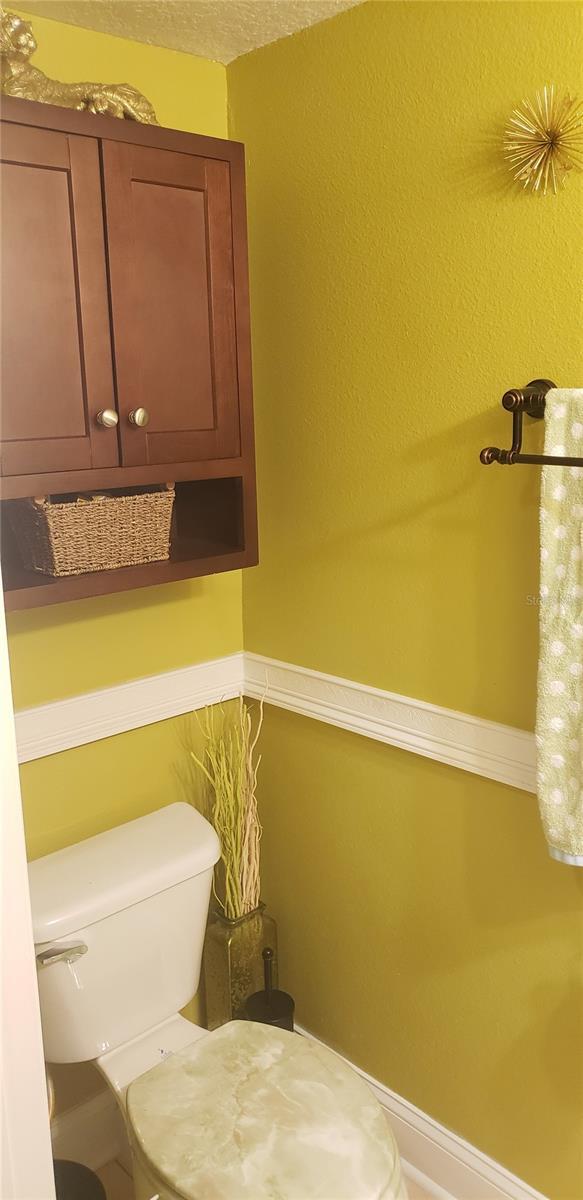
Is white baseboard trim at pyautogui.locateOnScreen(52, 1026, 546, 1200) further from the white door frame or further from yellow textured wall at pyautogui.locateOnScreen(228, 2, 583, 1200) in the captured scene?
the white door frame

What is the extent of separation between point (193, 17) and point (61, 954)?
62.6 inches

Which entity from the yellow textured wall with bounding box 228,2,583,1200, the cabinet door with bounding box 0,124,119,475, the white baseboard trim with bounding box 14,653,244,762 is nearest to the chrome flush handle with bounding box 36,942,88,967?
the white baseboard trim with bounding box 14,653,244,762

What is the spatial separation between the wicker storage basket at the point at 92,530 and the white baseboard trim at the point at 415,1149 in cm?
100

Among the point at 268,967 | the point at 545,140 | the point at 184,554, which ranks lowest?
the point at 268,967

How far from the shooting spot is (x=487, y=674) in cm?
152

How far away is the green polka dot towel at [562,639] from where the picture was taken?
1263 mm

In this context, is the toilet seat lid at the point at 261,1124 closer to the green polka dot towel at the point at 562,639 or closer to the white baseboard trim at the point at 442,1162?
the white baseboard trim at the point at 442,1162

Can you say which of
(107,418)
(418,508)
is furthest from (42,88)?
(418,508)

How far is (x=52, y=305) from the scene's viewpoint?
133 cm

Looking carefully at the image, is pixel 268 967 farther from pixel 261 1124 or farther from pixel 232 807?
pixel 261 1124

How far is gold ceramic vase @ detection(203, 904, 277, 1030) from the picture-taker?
1933mm

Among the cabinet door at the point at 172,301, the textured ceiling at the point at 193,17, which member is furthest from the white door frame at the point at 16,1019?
the textured ceiling at the point at 193,17

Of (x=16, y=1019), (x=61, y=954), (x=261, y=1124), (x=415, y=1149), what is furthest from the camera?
(x=415, y=1149)

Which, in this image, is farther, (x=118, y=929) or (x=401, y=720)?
(x=401, y=720)
